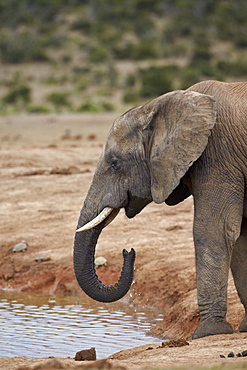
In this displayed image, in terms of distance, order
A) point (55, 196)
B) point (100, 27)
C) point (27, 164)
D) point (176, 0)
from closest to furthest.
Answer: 1. point (55, 196)
2. point (27, 164)
3. point (100, 27)
4. point (176, 0)

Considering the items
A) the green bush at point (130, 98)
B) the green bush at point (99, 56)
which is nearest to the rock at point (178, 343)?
the green bush at point (130, 98)

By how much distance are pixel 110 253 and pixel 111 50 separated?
30.3 m

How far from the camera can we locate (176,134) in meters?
5.03

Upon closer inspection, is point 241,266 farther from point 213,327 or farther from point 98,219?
point 98,219

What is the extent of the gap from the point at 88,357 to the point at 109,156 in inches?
55.2

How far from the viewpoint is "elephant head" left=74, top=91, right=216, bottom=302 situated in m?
4.96

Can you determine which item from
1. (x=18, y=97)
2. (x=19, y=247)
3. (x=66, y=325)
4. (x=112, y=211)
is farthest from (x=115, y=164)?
(x=18, y=97)

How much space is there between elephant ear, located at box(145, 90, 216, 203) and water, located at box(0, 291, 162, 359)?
51.6 inches

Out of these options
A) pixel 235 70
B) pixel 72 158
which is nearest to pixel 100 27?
pixel 235 70

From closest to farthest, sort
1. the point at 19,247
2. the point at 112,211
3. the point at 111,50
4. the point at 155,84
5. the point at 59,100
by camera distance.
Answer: the point at 112,211 → the point at 19,247 → the point at 59,100 → the point at 155,84 → the point at 111,50

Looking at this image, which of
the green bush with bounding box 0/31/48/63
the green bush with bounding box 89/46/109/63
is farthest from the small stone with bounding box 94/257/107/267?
the green bush with bounding box 0/31/48/63

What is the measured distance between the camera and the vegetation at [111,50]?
27.0 metres

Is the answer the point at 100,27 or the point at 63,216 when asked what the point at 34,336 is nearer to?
the point at 63,216

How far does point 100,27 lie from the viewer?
140 ft
